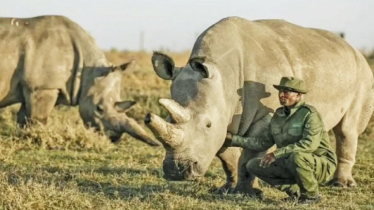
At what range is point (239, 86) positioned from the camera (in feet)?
23.2

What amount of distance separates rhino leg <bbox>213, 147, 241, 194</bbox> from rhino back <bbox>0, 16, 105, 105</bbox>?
14.7 ft

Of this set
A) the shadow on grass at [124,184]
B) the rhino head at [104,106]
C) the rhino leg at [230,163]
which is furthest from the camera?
the rhino head at [104,106]

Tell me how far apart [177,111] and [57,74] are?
5.25m

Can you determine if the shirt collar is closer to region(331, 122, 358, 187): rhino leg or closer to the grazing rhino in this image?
region(331, 122, 358, 187): rhino leg

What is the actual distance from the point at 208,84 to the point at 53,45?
5.16 m

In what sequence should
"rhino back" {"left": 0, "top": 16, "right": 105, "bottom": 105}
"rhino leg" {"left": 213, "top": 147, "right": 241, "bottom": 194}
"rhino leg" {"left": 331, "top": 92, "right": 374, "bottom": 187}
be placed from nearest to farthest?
1. "rhino leg" {"left": 213, "top": 147, "right": 241, "bottom": 194}
2. "rhino leg" {"left": 331, "top": 92, "right": 374, "bottom": 187}
3. "rhino back" {"left": 0, "top": 16, "right": 105, "bottom": 105}

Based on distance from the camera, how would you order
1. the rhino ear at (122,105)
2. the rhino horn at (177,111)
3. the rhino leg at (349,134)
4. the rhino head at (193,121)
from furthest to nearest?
1. the rhino ear at (122,105)
2. the rhino leg at (349,134)
3. the rhino head at (193,121)
4. the rhino horn at (177,111)

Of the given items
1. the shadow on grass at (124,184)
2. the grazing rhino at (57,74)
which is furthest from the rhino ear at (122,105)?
the shadow on grass at (124,184)

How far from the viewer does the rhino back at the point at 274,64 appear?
7.10 meters

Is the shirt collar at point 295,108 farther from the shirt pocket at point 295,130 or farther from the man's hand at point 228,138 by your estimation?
the man's hand at point 228,138

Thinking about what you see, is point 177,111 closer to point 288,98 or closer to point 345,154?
point 288,98

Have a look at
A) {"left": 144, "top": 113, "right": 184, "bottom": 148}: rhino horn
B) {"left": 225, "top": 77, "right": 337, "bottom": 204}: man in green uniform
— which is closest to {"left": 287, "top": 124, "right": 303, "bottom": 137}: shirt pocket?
{"left": 225, "top": 77, "right": 337, "bottom": 204}: man in green uniform

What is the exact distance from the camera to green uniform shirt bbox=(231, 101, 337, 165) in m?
6.59

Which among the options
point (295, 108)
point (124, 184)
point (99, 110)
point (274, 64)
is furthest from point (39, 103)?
point (295, 108)
